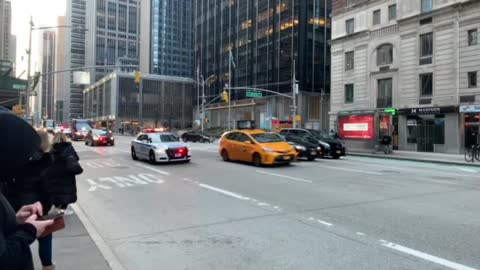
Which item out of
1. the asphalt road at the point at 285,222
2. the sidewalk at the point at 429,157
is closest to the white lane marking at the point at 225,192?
the asphalt road at the point at 285,222

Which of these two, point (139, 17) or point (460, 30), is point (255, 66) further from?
point (460, 30)

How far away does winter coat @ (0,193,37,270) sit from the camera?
6.42 ft

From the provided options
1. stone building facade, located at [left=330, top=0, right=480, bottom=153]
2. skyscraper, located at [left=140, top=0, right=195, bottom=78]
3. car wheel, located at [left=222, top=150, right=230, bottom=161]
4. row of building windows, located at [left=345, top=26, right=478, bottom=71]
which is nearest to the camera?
car wheel, located at [left=222, top=150, right=230, bottom=161]

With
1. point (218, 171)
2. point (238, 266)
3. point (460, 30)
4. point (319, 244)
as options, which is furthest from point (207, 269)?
point (460, 30)

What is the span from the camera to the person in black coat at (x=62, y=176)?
18.0 ft

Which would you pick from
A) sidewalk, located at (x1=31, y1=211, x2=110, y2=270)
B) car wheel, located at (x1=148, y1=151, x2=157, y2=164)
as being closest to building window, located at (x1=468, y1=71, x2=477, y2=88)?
car wheel, located at (x1=148, y1=151, x2=157, y2=164)

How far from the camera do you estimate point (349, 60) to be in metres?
42.2

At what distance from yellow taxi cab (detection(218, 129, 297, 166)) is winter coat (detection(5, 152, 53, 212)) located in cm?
1264

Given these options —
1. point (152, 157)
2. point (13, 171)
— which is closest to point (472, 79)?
point (152, 157)

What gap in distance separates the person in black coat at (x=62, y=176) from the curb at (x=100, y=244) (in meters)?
0.76

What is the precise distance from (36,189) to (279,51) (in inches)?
2506

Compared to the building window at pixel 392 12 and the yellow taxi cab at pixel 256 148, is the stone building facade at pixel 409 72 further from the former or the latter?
the yellow taxi cab at pixel 256 148

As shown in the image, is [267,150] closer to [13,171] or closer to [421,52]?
[13,171]

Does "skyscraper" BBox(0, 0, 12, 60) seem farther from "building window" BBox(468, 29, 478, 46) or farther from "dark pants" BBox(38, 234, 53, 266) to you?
"dark pants" BBox(38, 234, 53, 266)
